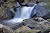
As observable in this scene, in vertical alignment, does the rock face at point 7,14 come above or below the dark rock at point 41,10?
below

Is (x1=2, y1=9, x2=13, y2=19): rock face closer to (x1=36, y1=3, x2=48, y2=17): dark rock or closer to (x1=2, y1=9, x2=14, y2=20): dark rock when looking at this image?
(x1=2, y1=9, x2=14, y2=20): dark rock

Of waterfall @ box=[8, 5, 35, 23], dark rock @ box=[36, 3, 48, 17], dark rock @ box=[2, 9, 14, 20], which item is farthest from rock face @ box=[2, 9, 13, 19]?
dark rock @ box=[36, 3, 48, 17]

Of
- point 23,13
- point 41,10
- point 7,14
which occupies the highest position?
point 41,10

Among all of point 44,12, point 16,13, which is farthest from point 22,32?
point 16,13

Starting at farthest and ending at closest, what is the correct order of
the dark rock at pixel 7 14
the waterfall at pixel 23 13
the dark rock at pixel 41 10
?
the waterfall at pixel 23 13 → the dark rock at pixel 7 14 → the dark rock at pixel 41 10

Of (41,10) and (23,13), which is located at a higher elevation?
(41,10)

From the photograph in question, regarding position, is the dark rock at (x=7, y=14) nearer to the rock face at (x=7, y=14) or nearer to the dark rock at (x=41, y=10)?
the rock face at (x=7, y=14)

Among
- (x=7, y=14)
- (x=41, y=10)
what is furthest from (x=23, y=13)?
(x=41, y=10)

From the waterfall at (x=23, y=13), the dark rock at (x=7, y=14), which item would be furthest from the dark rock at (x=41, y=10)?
the dark rock at (x=7, y=14)

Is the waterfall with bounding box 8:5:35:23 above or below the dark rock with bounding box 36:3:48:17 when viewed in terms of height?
below

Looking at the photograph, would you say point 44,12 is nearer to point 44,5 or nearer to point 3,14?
point 44,5

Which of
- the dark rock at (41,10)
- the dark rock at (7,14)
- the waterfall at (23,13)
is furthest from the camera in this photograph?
the waterfall at (23,13)

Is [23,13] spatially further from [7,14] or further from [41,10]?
[41,10]

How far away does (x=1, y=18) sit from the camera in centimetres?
783
